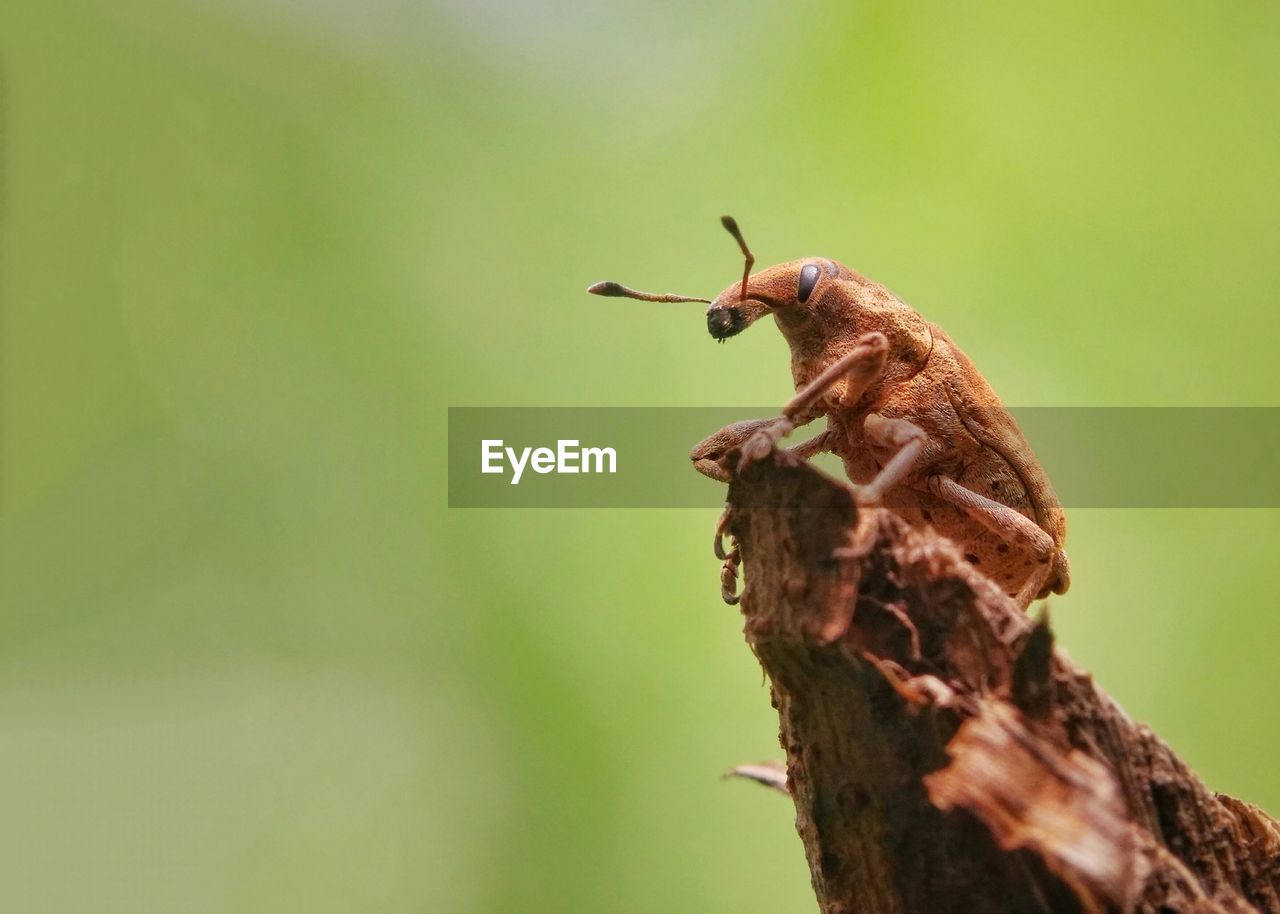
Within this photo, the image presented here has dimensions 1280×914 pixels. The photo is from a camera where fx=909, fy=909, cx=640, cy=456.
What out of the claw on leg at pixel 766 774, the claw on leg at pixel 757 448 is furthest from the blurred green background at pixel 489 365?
the claw on leg at pixel 757 448

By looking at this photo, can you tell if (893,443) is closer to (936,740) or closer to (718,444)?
(718,444)

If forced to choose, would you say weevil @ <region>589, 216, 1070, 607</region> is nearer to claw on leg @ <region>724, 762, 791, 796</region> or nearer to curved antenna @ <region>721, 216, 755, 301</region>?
curved antenna @ <region>721, 216, 755, 301</region>

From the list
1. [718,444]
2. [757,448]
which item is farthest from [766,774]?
[757,448]

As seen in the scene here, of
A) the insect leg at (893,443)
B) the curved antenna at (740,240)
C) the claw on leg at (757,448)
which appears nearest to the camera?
the claw on leg at (757,448)

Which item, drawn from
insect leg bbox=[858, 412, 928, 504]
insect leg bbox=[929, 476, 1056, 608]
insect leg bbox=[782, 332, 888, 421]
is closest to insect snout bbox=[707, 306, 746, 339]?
insect leg bbox=[782, 332, 888, 421]

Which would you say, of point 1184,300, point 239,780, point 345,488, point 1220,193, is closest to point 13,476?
point 345,488

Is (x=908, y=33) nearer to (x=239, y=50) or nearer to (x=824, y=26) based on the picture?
(x=824, y=26)

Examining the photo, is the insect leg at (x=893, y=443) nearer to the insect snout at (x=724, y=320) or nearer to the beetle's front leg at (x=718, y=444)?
the beetle's front leg at (x=718, y=444)
